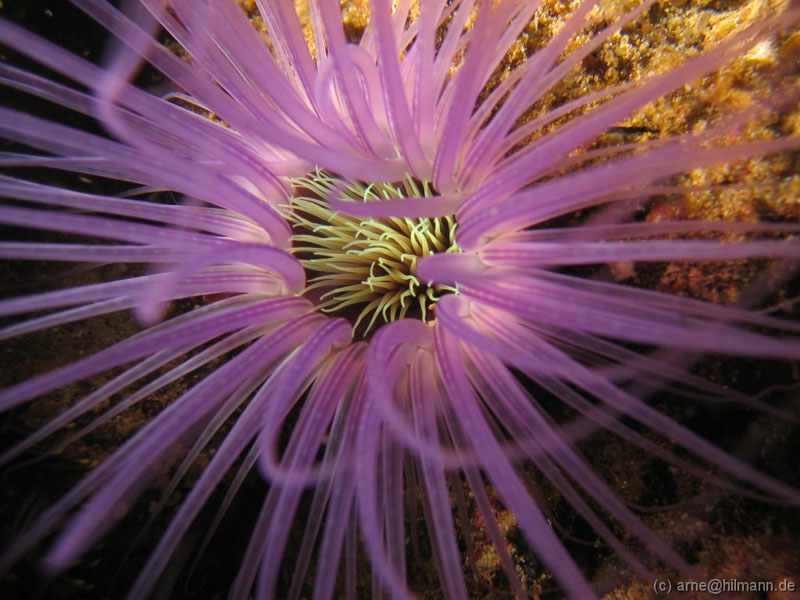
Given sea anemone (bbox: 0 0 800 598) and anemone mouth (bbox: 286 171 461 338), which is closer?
sea anemone (bbox: 0 0 800 598)

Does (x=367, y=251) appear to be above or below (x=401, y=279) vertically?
above

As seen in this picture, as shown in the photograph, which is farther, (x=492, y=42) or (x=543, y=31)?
(x=543, y=31)

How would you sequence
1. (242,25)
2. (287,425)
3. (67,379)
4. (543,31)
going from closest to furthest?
(67,379)
(242,25)
(543,31)
(287,425)

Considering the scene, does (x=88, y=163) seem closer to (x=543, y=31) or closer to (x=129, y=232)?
(x=129, y=232)

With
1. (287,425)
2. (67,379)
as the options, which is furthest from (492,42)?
(287,425)
